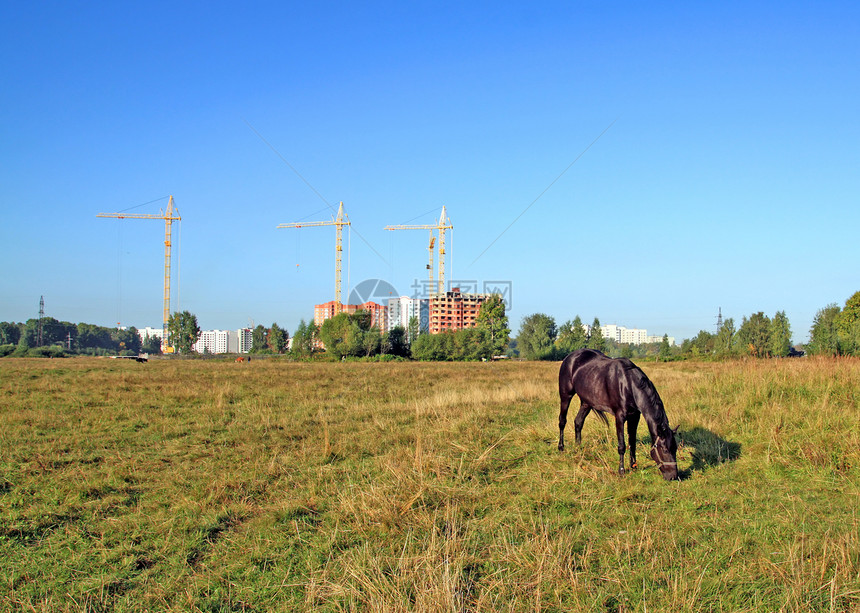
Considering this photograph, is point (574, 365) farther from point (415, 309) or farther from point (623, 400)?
point (415, 309)

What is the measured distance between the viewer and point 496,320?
8475 cm

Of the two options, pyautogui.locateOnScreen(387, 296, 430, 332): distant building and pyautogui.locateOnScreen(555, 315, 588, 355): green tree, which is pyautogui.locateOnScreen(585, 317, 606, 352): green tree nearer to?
pyautogui.locateOnScreen(555, 315, 588, 355): green tree

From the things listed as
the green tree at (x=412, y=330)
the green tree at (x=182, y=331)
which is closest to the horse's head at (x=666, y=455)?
the green tree at (x=412, y=330)

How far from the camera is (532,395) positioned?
16.5 metres

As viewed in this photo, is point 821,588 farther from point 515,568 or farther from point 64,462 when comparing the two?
point 64,462

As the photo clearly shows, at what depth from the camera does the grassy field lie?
382 cm

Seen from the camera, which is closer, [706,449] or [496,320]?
[706,449]

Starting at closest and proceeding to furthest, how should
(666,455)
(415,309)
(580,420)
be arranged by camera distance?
1. (666,455)
2. (580,420)
3. (415,309)

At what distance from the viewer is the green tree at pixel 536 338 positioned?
249ft

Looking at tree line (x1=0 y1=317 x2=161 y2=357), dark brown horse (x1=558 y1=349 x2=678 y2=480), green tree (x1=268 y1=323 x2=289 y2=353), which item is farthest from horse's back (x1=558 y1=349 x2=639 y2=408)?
tree line (x1=0 y1=317 x2=161 y2=357)

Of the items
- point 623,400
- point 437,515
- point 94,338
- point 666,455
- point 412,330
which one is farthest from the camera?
point 94,338

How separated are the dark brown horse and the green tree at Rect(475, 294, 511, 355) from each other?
74408mm

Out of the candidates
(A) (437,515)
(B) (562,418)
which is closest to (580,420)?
(B) (562,418)

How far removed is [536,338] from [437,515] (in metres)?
74.0
